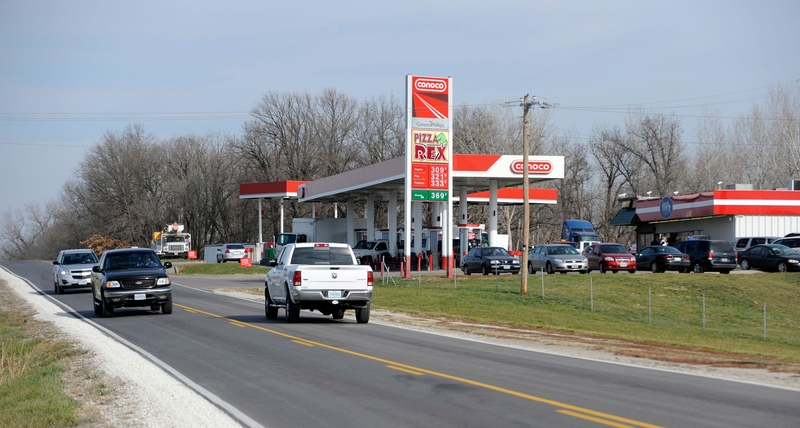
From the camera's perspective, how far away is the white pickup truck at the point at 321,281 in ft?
67.0

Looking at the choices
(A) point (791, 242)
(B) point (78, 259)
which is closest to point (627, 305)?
(A) point (791, 242)

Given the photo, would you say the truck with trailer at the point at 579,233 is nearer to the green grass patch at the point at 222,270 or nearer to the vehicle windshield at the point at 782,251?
the vehicle windshield at the point at 782,251

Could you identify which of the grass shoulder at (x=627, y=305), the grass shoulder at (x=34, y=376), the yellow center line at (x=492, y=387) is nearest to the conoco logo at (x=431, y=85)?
the grass shoulder at (x=627, y=305)

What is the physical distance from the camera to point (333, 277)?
2048 cm

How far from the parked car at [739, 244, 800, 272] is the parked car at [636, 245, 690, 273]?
4.02 meters

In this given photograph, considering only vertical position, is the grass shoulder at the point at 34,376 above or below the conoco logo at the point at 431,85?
below

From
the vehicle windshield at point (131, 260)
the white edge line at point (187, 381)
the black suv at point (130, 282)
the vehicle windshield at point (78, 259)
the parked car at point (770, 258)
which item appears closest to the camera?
the white edge line at point (187, 381)

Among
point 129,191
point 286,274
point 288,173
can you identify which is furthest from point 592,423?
point 129,191

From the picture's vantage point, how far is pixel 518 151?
80.0 metres

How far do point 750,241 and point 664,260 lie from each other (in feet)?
27.2

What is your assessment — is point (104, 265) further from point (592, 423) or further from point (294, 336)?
point (592, 423)

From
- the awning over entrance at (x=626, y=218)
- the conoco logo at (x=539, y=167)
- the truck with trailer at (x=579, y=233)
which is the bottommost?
the truck with trailer at (x=579, y=233)

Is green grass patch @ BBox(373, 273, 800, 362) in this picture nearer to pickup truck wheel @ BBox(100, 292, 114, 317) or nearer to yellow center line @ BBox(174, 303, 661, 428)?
yellow center line @ BBox(174, 303, 661, 428)

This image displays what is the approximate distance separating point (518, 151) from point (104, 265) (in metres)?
59.8
